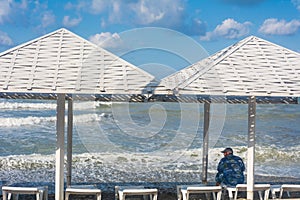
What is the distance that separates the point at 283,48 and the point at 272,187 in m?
2.62

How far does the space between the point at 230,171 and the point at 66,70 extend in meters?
3.63

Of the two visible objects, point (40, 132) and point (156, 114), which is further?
point (156, 114)

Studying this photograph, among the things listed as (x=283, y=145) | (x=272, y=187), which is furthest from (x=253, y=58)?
(x=283, y=145)

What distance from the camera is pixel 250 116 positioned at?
6.89 m

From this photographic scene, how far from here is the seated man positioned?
823 cm

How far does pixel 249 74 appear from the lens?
6.77 meters

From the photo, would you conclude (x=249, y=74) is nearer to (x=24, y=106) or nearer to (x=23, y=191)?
(x=23, y=191)

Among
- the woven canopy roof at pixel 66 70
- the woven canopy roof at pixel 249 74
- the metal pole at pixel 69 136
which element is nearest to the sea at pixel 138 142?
A: the metal pole at pixel 69 136

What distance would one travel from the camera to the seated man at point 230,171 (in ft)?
27.0

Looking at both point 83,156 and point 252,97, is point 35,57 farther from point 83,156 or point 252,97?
point 83,156

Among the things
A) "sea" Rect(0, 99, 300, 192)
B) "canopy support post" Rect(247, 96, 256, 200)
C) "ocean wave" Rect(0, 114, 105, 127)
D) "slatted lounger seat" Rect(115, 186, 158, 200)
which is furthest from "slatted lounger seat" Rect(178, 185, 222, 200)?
"ocean wave" Rect(0, 114, 105, 127)

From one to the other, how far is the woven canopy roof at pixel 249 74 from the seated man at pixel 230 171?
202 centimetres

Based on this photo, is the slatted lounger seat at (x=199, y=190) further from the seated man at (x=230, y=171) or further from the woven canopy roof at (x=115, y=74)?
the woven canopy roof at (x=115, y=74)

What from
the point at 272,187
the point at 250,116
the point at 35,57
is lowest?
the point at 272,187
